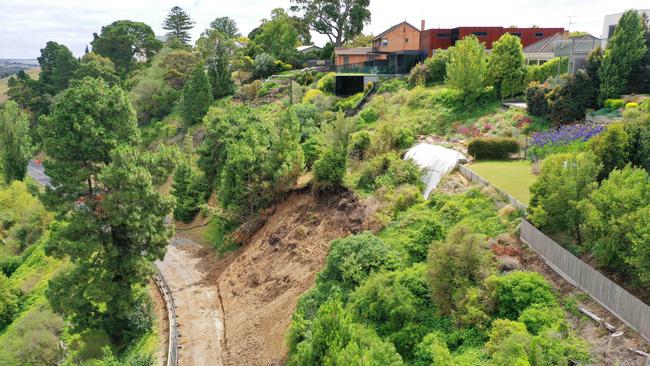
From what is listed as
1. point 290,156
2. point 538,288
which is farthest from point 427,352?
point 290,156

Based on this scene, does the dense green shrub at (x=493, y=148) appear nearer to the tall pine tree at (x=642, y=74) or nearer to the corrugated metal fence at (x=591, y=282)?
the tall pine tree at (x=642, y=74)

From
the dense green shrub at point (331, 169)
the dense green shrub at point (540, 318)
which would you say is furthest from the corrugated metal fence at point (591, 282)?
the dense green shrub at point (331, 169)

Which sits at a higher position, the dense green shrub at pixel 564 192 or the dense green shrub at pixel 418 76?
the dense green shrub at pixel 418 76

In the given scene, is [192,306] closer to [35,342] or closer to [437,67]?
[35,342]

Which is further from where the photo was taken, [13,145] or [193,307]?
[13,145]

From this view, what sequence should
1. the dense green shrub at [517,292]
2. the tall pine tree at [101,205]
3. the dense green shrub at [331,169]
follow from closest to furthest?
1. the dense green shrub at [517,292]
2. the tall pine tree at [101,205]
3. the dense green shrub at [331,169]

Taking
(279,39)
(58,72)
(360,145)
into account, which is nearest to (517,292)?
(360,145)

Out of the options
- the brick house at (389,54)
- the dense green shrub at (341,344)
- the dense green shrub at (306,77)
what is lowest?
the dense green shrub at (341,344)

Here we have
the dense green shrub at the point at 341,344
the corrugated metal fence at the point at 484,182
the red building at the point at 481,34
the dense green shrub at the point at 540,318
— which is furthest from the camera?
the red building at the point at 481,34
